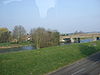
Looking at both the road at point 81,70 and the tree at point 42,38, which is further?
the tree at point 42,38

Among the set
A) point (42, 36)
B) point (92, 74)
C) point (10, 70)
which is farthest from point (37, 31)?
point (92, 74)

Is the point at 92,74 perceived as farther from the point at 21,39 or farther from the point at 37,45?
the point at 21,39

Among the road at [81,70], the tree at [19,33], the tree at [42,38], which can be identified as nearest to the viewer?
the road at [81,70]

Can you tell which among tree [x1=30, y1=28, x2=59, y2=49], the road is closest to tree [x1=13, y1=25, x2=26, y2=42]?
tree [x1=30, y1=28, x2=59, y2=49]

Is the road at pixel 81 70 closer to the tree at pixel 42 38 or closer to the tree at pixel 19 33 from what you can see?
the tree at pixel 42 38

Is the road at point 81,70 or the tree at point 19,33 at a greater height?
the tree at point 19,33

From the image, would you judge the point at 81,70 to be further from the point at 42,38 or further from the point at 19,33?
the point at 19,33

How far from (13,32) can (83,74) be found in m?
94.2

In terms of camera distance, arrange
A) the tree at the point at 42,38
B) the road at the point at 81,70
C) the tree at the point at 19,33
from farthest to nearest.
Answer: the tree at the point at 19,33
the tree at the point at 42,38
the road at the point at 81,70

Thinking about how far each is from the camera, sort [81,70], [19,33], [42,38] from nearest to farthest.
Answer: [81,70], [42,38], [19,33]

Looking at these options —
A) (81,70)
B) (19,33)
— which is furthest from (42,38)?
(81,70)

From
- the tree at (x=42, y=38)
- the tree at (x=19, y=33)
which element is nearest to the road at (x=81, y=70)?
the tree at (x=42, y=38)

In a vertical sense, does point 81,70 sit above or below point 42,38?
below

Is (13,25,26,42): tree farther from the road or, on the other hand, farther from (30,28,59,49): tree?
the road
